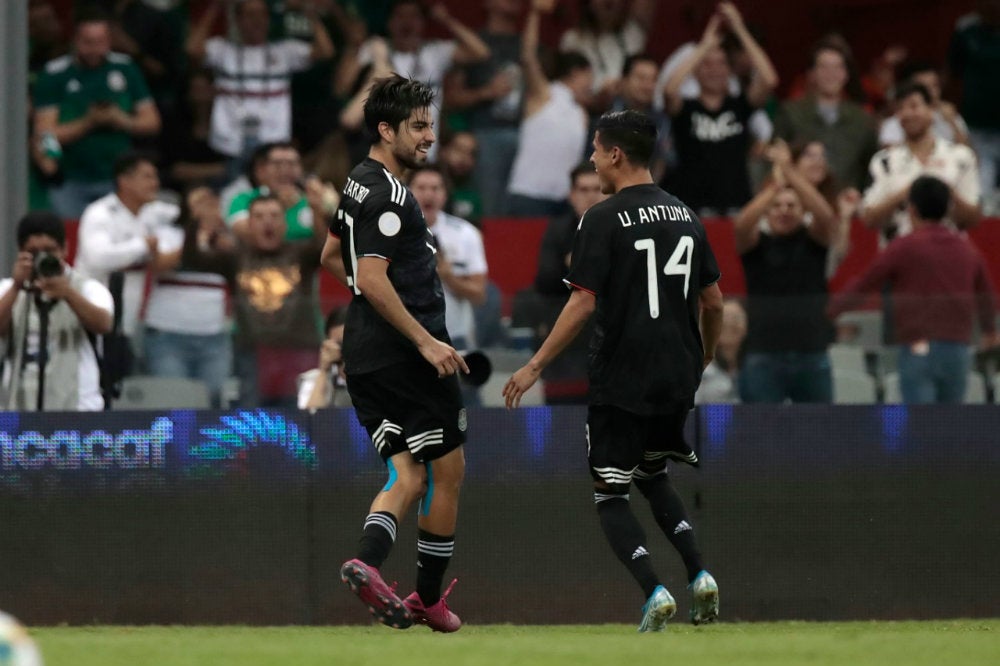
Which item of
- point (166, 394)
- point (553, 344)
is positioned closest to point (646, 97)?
point (166, 394)

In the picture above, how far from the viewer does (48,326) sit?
10250 mm

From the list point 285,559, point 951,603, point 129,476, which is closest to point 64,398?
point 129,476

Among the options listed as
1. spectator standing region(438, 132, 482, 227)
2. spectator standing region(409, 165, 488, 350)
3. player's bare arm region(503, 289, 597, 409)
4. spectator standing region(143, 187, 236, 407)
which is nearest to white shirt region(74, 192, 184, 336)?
spectator standing region(143, 187, 236, 407)

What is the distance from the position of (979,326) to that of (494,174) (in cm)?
495

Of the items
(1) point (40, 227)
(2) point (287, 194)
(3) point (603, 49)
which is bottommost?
(1) point (40, 227)

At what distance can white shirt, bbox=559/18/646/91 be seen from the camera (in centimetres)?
1536

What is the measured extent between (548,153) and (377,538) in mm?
6950

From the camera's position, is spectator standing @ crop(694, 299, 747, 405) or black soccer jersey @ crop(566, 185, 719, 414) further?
spectator standing @ crop(694, 299, 747, 405)

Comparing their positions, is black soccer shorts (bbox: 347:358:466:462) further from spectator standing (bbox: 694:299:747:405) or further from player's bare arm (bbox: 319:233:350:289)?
spectator standing (bbox: 694:299:747:405)

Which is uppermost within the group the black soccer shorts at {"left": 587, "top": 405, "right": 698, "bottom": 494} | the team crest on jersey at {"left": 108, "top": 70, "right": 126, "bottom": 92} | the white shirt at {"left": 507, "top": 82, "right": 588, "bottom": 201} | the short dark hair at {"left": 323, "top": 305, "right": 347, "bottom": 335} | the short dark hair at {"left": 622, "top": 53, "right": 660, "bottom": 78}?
the short dark hair at {"left": 622, "top": 53, "right": 660, "bottom": 78}

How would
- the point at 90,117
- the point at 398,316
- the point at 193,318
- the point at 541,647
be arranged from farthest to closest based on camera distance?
the point at 90,117 → the point at 193,318 → the point at 398,316 → the point at 541,647

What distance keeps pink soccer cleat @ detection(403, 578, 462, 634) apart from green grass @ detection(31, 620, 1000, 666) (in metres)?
0.09

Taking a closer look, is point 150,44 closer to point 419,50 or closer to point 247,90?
point 247,90

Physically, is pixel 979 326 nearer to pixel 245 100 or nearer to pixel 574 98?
pixel 574 98
